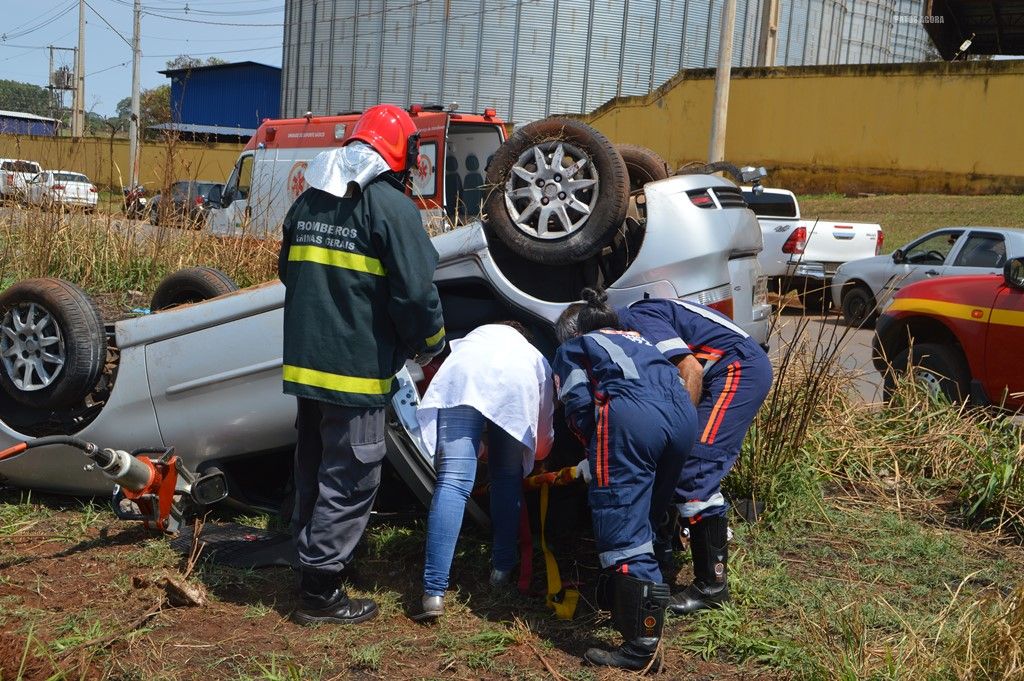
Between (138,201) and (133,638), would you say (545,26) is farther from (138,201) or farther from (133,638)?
(133,638)

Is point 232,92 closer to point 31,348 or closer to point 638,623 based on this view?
point 31,348

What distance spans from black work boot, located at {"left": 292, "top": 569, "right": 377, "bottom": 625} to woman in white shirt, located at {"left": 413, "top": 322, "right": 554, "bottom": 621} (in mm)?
216

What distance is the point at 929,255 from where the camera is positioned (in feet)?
42.2

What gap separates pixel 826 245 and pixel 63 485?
13.4 meters

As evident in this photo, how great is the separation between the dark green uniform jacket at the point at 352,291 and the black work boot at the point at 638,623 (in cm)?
115

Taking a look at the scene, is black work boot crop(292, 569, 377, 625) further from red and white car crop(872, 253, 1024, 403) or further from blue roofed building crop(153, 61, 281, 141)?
blue roofed building crop(153, 61, 281, 141)

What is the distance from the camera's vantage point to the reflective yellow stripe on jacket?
388 centimetres

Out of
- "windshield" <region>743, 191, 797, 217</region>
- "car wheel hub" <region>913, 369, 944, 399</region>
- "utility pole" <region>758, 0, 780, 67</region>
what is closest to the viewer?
"car wheel hub" <region>913, 369, 944, 399</region>

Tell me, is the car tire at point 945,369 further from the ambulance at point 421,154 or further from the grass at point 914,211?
the grass at point 914,211

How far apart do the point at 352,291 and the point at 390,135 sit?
0.66 m

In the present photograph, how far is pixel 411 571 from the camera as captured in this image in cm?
442

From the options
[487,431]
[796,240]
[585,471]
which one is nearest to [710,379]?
Answer: [585,471]

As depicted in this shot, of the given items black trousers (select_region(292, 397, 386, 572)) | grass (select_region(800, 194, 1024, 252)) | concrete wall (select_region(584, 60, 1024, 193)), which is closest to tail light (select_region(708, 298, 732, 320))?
black trousers (select_region(292, 397, 386, 572))

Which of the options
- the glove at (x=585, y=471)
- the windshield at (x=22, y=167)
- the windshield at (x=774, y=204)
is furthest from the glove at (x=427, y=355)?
the windshield at (x=774, y=204)
